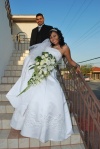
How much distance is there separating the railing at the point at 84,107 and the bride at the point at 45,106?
21cm

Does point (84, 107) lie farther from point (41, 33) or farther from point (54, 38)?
point (41, 33)

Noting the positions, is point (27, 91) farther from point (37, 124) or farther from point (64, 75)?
point (64, 75)

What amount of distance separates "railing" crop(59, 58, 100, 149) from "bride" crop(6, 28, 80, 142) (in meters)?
0.21

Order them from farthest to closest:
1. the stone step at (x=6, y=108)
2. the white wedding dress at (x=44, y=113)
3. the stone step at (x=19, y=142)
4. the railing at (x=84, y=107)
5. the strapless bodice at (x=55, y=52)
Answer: the stone step at (x=6, y=108) < the strapless bodice at (x=55, y=52) < the stone step at (x=19, y=142) < the white wedding dress at (x=44, y=113) < the railing at (x=84, y=107)

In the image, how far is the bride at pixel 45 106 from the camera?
2.84 meters

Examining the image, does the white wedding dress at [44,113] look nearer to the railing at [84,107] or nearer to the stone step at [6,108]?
the railing at [84,107]

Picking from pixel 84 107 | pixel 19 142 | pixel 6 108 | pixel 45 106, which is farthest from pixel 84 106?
pixel 6 108

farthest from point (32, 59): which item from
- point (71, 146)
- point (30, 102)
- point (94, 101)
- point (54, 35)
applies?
point (71, 146)

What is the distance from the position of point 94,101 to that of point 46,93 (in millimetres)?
732

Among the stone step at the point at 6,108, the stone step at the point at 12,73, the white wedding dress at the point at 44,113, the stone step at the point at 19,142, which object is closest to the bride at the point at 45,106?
the white wedding dress at the point at 44,113

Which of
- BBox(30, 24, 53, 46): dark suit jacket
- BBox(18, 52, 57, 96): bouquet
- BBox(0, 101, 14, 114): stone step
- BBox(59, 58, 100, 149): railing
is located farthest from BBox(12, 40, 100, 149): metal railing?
BBox(0, 101, 14, 114): stone step

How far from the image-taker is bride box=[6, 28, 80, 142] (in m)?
2.84

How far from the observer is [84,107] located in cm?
289

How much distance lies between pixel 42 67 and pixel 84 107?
85 cm
